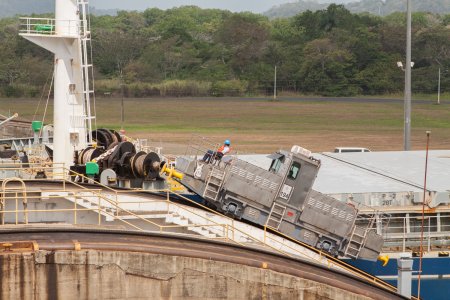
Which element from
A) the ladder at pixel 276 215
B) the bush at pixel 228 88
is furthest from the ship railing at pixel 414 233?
the bush at pixel 228 88

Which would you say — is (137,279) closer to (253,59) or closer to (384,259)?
(384,259)

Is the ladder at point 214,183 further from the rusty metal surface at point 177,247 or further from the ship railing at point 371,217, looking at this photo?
the rusty metal surface at point 177,247

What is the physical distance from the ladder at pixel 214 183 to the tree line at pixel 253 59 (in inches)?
2592

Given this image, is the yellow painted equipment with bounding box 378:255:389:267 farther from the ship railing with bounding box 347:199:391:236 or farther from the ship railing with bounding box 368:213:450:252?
the ship railing with bounding box 368:213:450:252

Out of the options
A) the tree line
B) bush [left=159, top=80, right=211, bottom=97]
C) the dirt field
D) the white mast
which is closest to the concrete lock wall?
the white mast

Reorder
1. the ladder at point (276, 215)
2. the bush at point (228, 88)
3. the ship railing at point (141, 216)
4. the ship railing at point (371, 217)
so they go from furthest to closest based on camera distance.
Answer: the bush at point (228, 88)
the ship railing at point (371, 217)
the ladder at point (276, 215)
the ship railing at point (141, 216)

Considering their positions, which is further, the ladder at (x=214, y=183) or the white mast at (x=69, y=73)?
the white mast at (x=69, y=73)

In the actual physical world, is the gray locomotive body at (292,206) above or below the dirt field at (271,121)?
above

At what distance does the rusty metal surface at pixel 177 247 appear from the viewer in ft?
58.3

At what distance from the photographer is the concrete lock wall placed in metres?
17.3

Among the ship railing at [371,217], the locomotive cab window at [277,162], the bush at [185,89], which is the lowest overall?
the ship railing at [371,217]

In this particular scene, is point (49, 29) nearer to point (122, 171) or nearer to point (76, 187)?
point (122, 171)

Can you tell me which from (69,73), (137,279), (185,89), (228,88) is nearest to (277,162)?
(137,279)

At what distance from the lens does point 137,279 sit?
712 inches
